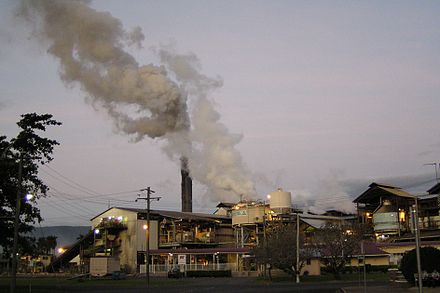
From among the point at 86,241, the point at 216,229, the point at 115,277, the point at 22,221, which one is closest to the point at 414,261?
the point at 22,221

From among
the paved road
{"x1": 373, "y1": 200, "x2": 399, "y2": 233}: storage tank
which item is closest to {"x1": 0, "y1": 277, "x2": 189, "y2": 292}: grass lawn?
the paved road

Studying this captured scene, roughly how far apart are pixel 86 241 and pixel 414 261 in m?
79.4

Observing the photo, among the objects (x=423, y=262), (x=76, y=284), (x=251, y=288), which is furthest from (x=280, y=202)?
(x=423, y=262)

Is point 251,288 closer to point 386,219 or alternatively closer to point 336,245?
point 336,245

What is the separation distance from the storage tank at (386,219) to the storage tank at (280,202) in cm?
1788

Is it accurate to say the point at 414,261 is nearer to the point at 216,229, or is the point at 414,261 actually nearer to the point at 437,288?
the point at 437,288

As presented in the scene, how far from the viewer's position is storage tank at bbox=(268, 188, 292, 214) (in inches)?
3575

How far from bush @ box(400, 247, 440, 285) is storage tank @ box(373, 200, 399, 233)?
55.6 metres

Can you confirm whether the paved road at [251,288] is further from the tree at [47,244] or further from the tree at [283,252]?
the tree at [47,244]

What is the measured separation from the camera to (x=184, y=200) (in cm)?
11306

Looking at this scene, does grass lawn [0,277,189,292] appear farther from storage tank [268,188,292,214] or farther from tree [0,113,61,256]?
storage tank [268,188,292,214]

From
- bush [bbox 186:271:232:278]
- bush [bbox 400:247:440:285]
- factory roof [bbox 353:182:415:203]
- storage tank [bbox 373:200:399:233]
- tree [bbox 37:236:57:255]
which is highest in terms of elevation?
factory roof [bbox 353:182:415:203]

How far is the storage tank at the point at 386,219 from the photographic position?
95875 millimetres

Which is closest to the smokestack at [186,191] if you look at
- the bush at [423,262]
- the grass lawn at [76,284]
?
the grass lawn at [76,284]
